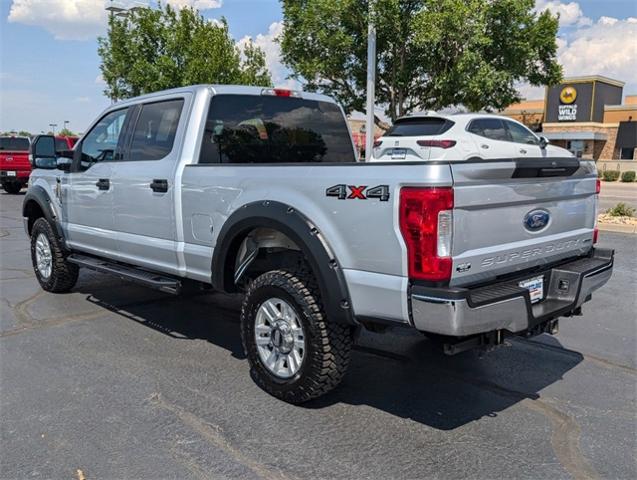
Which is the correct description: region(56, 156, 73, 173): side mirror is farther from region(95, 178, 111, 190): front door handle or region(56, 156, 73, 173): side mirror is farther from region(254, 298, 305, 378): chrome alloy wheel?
region(254, 298, 305, 378): chrome alloy wheel

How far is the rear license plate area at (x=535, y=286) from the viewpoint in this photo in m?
3.44

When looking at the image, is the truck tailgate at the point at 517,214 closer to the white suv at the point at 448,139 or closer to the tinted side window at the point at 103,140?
the tinted side window at the point at 103,140

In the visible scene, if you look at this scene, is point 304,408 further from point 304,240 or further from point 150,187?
point 150,187

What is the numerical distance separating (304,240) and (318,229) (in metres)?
0.11

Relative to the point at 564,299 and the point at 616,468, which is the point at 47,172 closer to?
the point at 564,299

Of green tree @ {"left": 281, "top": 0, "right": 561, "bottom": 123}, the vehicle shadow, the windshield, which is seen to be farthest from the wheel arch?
the windshield

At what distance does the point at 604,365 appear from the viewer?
4555 millimetres

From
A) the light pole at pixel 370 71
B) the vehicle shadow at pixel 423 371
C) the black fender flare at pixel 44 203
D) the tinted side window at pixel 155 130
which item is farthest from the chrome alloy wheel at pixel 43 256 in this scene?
the light pole at pixel 370 71

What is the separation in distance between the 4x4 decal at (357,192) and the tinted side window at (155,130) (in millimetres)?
1931

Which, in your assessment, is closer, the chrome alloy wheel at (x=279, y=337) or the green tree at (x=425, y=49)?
the chrome alloy wheel at (x=279, y=337)

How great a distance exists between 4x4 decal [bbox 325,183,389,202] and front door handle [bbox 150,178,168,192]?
5.71 feet

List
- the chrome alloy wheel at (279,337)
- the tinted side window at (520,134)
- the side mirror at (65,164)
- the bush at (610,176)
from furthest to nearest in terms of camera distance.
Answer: the bush at (610,176)
the tinted side window at (520,134)
the side mirror at (65,164)
the chrome alloy wheel at (279,337)

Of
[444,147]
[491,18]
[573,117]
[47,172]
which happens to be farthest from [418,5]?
[573,117]

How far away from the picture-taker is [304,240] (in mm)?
3543
